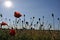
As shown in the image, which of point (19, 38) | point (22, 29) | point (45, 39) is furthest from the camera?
point (22, 29)

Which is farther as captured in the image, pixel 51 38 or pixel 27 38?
pixel 51 38

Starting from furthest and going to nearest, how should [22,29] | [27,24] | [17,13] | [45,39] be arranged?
[27,24]
[22,29]
[45,39]
[17,13]

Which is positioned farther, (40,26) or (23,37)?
(40,26)

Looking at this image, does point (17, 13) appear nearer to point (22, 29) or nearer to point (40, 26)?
point (22, 29)

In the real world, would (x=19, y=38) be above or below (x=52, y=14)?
below

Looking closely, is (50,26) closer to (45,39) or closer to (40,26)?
(40,26)

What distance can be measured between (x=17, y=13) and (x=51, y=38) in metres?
1.54

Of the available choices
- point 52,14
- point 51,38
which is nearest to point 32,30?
point 52,14

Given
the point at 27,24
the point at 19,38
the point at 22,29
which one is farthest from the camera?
the point at 27,24

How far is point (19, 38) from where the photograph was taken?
5.05 m

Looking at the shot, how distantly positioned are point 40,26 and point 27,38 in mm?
1940

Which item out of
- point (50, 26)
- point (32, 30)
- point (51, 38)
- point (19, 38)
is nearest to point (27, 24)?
point (32, 30)

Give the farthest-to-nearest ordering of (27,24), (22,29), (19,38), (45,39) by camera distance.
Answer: (27,24)
(22,29)
(45,39)
(19,38)

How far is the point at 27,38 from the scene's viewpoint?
203 inches
